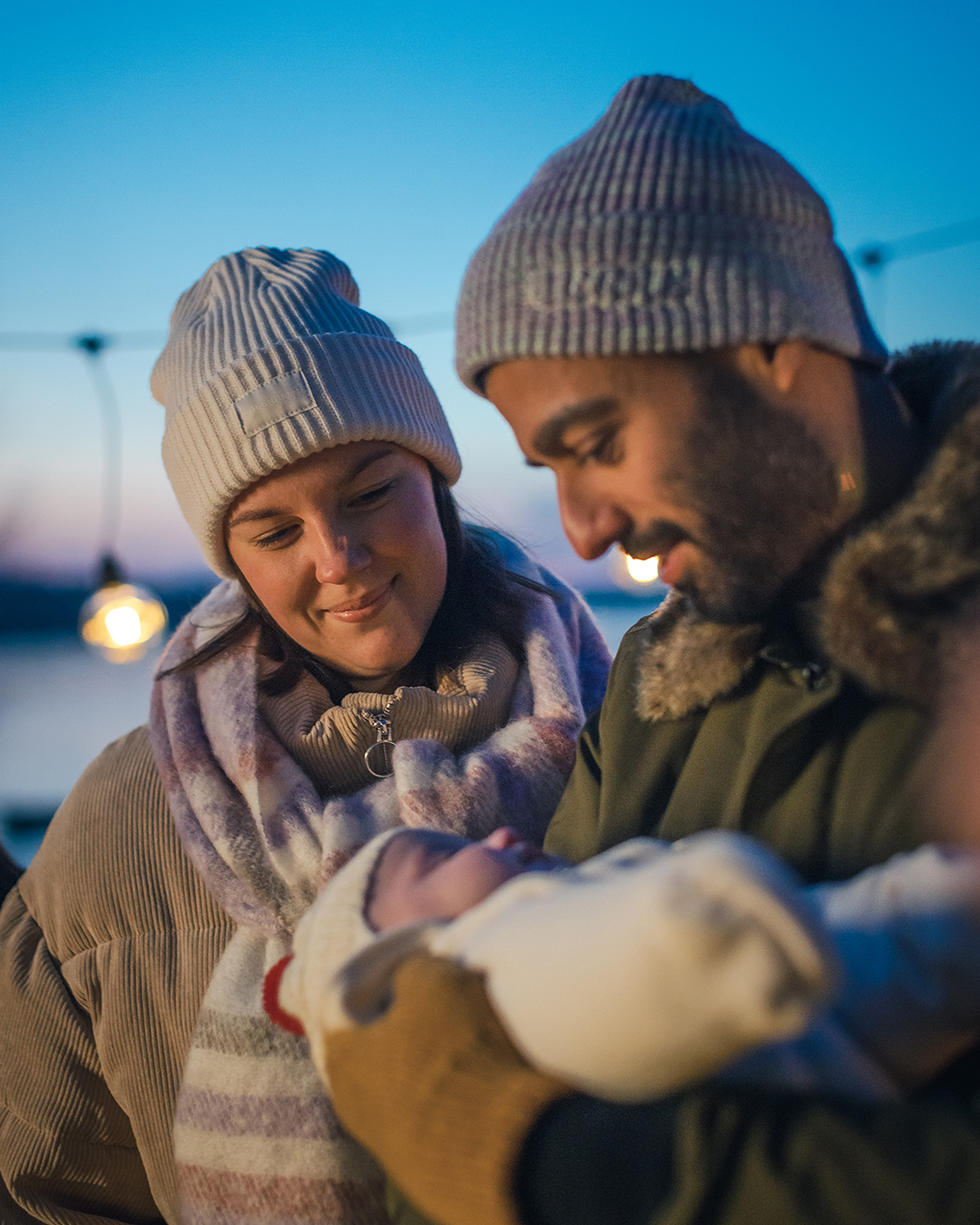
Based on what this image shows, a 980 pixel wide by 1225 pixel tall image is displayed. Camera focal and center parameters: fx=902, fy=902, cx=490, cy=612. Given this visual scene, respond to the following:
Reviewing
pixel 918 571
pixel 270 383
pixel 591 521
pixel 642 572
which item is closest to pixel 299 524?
pixel 270 383

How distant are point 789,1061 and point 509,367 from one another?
2.91 feet

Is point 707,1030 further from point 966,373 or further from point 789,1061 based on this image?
point 966,373

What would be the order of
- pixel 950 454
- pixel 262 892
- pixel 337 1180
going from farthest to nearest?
1. pixel 262 892
2. pixel 337 1180
3. pixel 950 454

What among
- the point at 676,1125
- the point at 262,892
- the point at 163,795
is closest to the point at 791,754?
the point at 676,1125

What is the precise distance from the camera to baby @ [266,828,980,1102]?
2.05 feet

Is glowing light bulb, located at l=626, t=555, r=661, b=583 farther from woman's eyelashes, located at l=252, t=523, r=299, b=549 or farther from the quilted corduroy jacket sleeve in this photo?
the quilted corduroy jacket sleeve

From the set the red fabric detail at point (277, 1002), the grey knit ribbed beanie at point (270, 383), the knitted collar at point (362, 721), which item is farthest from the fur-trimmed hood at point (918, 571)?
the grey knit ribbed beanie at point (270, 383)

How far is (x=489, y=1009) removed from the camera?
0.83 m

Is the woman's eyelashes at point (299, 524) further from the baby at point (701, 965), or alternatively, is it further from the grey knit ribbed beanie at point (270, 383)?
the baby at point (701, 965)

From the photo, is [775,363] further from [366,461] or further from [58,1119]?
[58,1119]

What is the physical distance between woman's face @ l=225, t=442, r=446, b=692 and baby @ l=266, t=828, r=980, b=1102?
0.84 metres

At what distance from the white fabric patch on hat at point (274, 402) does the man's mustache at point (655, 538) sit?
819 mm

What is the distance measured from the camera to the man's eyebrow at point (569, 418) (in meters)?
1.15

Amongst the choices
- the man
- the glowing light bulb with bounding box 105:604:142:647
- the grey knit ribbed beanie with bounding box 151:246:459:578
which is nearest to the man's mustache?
the man
